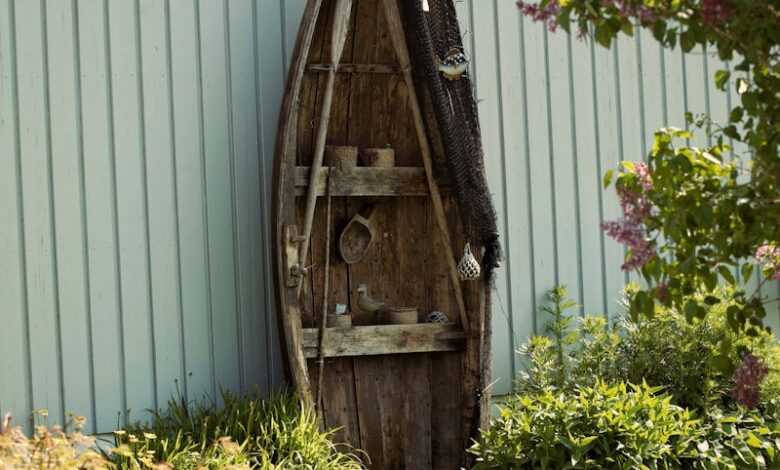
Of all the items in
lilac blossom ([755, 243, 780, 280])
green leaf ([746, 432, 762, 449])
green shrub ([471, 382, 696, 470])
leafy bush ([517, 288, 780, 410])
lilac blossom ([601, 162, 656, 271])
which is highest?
lilac blossom ([601, 162, 656, 271])

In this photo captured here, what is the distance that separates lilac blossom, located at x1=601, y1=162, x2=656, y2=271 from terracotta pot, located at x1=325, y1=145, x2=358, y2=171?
8.80 feet

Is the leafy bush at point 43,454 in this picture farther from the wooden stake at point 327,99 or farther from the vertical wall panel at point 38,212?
the wooden stake at point 327,99

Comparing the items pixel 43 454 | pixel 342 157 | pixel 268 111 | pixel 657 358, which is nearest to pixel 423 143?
pixel 342 157

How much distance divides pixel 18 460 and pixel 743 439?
9.74ft

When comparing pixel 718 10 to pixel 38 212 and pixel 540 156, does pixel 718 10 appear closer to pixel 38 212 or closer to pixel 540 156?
pixel 38 212

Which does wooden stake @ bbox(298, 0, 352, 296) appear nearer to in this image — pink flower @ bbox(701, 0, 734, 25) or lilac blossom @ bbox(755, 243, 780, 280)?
lilac blossom @ bbox(755, 243, 780, 280)

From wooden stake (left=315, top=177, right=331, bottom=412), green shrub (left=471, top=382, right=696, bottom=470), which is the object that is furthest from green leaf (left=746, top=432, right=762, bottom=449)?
wooden stake (left=315, top=177, right=331, bottom=412)

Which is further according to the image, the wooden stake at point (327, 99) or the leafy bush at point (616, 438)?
the wooden stake at point (327, 99)

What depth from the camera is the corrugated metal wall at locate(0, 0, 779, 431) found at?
488 cm

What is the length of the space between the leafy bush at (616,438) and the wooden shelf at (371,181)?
1.11 m

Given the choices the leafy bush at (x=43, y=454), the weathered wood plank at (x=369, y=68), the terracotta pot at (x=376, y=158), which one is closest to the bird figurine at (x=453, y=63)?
the weathered wood plank at (x=369, y=68)

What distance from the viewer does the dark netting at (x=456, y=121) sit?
5137 mm

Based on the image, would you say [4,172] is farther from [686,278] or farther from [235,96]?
[686,278]

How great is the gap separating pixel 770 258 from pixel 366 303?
9.02 ft
